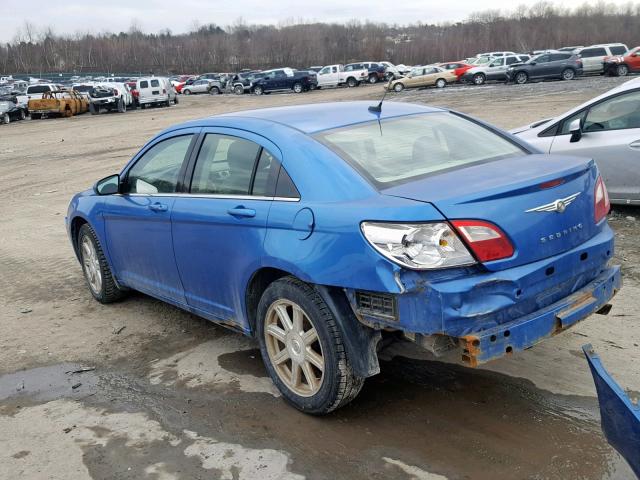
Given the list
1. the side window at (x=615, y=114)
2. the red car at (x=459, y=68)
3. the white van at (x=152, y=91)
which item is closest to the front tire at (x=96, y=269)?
the side window at (x=615, y=114)

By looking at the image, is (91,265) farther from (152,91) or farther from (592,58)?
(152,91)

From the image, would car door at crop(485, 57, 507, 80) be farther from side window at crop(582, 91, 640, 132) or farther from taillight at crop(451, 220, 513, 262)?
taillight at crop(451, 220, 513, 262)

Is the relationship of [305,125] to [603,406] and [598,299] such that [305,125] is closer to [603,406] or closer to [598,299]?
[598,299]

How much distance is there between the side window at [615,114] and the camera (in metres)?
7.21

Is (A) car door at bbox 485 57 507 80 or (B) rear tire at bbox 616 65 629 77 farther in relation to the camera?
(A) car door at bbox 485 57 507 80

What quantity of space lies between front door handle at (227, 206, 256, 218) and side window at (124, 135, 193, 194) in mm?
838

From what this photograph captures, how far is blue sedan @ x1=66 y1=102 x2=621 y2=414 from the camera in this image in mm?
3121

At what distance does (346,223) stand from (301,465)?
119 centimetres

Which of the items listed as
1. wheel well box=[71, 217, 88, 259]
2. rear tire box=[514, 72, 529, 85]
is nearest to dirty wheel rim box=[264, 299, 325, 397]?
wheel well box=[71, 217, 88, 259]

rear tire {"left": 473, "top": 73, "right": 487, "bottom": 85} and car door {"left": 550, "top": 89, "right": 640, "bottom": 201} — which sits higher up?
rear tire {"left": 473, "top": 73, "right": 487, "bottom": 85}

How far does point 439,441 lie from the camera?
3418 millimetres

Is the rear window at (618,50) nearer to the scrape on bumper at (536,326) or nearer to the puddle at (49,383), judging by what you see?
the scrape on bumper at (536,326)

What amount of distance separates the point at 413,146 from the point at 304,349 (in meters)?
1.34

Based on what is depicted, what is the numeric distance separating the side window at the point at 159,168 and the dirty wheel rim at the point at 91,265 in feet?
3.22
